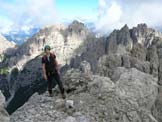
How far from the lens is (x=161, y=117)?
6000cm

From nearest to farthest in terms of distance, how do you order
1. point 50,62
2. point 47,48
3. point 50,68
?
point 47,48, point 50,62, point 50,68

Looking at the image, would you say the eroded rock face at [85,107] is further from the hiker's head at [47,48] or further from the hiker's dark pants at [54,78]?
the hiker's head at [47,48]

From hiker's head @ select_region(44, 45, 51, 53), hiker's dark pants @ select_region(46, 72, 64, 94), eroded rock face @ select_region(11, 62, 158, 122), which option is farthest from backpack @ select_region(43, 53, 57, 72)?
eroded rock face @ select_region(11, 62, 158, 122)

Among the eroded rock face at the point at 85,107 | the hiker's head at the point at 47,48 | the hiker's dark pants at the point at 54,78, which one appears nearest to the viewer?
the eroded rock face at the point at 85,107

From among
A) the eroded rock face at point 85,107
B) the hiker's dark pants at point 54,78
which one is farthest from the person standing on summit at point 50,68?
the eroded rock face at point 85,107

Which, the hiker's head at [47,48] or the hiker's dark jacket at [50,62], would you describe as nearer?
the hiker's head at [47,48]

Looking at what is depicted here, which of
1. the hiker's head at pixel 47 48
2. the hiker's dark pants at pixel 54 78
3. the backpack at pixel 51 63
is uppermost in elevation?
the hiker's head at pixel 47 48

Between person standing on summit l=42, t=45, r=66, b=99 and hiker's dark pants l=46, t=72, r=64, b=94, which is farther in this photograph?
hiker's dark pants l=46, t=72, r=64, b=94

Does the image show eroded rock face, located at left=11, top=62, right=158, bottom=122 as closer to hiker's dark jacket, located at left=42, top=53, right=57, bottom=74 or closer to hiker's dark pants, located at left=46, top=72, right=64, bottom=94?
hiker's dark pants, located at left=46, top=72, right=64, bottom=94

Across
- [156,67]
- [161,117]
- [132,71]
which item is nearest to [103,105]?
[132,71]

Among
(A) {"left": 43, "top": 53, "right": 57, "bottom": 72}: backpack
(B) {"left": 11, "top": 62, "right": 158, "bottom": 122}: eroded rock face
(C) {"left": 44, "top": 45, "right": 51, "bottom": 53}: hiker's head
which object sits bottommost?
(B) {"left": 11, "top": 62, "right": 158, "bottom": 122}: eroded rock face

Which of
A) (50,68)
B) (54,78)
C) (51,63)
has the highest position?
(51,63)

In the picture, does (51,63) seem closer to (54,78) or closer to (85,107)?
(54,78)

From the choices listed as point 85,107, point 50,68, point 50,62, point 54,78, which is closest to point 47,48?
point 50,62
